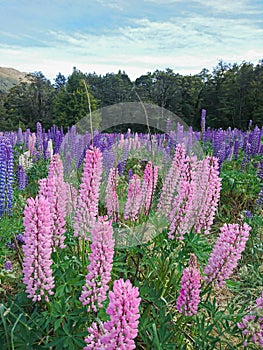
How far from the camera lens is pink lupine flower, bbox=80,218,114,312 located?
1662 mm

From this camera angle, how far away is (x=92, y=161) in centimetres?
198

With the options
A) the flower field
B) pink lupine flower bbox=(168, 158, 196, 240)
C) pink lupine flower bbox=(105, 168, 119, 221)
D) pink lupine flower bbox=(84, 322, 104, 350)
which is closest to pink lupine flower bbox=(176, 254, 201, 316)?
the flower field

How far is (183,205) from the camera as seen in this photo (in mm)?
2342

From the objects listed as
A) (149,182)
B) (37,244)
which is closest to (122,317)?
(37,244)

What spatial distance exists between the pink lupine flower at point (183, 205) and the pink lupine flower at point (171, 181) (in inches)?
3.7

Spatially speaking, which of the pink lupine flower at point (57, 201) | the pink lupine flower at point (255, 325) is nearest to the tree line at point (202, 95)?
the pink lupine flower at point (57, 201)

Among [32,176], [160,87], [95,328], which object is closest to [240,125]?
[160,87]

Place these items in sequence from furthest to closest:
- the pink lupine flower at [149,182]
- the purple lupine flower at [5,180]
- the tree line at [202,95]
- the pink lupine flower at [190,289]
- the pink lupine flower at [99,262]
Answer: the tree line at [202,95], the purple lupine flower at [5,180], the pink lupine flower at [149,182], the pink lupine flower at [190,289], the pink lupine flower at [99,262]

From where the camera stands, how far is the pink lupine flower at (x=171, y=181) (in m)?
2.50

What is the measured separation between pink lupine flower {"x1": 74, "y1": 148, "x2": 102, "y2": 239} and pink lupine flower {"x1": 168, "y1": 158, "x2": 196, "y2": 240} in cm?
59

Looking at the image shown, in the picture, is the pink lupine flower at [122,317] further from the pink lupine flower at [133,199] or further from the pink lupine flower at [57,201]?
the pink lupine flower at [133,199]

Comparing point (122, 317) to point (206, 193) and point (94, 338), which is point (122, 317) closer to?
point (94, 338)

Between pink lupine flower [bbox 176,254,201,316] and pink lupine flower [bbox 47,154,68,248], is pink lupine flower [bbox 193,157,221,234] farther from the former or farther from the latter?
pink lupine flower [bbox 47,154,68,248]

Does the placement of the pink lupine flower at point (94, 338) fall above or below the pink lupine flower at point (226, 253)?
below
